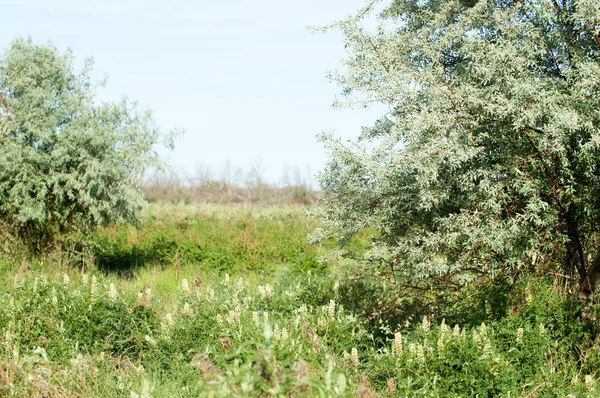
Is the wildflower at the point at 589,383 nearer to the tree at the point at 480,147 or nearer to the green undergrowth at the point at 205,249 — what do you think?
the tree at the point at 480,147

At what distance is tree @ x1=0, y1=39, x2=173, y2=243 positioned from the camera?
11391 millimetres

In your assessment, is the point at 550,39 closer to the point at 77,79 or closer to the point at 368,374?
the point at 368,374

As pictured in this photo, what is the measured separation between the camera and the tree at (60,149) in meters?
11.4

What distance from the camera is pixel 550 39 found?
6.46m

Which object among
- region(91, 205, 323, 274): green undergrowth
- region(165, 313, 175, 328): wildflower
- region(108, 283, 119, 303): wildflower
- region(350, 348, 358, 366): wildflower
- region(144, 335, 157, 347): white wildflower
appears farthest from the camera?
region(91, 205, 323, 274): green undergrowth

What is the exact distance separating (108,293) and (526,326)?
14.4 feet

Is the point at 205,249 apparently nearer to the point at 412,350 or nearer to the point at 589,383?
the point at 412,350

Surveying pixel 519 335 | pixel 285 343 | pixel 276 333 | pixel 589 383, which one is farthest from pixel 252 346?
pixel 589 383

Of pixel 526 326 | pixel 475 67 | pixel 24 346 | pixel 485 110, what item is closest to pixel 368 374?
pixel 526 326

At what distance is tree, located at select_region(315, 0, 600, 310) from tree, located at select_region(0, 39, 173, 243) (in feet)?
20.1

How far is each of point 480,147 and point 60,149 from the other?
7.92m

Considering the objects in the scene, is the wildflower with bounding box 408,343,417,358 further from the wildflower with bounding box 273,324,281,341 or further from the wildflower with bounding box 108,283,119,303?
the wildflower with bounding box 108,283,119,303

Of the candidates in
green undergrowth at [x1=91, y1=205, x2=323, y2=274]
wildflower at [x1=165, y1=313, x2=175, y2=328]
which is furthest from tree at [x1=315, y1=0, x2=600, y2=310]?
green undergrowth at [x1=91, y1=205, x2=323, y2=274]

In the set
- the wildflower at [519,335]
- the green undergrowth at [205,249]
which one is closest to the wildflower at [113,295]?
the wildflower at [519,335]
